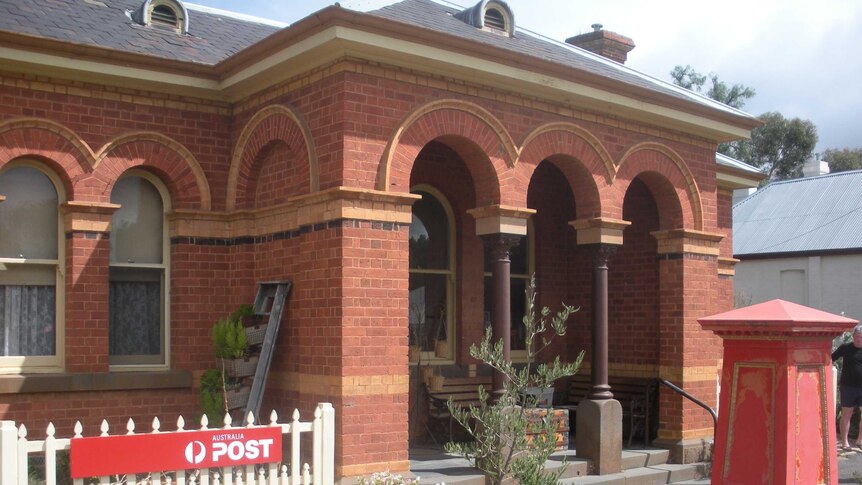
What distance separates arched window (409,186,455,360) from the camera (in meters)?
12.4

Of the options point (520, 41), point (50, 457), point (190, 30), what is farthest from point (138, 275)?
point (520, 41)

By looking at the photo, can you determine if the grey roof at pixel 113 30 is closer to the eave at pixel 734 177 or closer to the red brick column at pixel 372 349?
the red brick column at pixel 372 349

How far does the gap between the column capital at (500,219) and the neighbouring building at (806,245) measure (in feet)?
52.2

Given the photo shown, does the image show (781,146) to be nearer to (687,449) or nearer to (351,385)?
(687,449)

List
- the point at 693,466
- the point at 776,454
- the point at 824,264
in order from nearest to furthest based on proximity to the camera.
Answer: the point at 776,454
the point at 693,466
the point at 824,264

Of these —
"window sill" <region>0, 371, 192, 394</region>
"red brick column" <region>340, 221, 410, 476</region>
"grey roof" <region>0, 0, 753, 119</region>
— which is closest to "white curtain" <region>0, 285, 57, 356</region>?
"window sill" <region>0, 371, 192, 394</region>

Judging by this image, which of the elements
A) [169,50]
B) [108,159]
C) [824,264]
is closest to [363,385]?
[108,159]

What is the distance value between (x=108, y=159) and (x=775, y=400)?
286 inches

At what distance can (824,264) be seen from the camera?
2775cm

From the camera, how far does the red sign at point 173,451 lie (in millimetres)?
6895

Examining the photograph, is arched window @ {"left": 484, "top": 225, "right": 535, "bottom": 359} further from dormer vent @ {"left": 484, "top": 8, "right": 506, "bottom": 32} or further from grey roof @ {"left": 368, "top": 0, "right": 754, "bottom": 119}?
dormer vent @ {"left": 484, "top": 8, "right": 506, "bottom": 32}

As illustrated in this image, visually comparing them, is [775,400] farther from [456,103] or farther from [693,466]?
[693,466]

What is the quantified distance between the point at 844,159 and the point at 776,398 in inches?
1897

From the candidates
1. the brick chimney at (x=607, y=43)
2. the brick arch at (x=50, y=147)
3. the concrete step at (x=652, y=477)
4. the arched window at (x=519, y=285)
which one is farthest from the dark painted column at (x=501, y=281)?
the brick chimney at (x=607, y=43)
